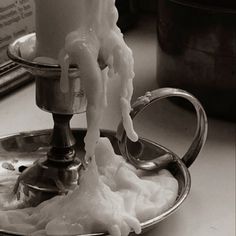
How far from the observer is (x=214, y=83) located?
2.17ft

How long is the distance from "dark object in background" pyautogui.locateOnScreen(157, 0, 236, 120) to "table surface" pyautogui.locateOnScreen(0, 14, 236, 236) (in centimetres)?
4

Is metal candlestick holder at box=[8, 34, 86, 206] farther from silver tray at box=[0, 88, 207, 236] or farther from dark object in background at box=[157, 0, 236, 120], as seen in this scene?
dark object in background at box=[157, 0, 236, 120]

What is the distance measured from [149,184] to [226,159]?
0.14 metres

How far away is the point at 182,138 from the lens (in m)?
0.67

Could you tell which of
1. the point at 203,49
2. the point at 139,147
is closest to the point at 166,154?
the point at 139,147

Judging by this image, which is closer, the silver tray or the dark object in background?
the silver tray

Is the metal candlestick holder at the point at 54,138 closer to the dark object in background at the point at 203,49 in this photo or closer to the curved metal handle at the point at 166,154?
the curved metal handle at the point at 166,154

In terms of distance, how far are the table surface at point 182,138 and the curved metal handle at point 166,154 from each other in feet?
0.11

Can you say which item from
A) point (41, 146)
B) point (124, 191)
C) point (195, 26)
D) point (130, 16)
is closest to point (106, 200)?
point (124, 191)

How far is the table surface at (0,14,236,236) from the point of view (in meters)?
0.53

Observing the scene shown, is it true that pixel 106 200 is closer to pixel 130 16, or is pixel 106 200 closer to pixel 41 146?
pixel 41 146

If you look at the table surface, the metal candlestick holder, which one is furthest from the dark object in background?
the metal candlestick holder

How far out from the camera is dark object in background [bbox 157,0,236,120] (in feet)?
2.09

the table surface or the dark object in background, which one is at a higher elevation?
the dark object in background
